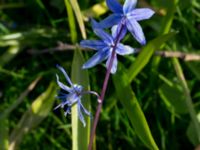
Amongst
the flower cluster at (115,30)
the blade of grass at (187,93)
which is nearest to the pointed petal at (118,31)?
the flower cluster at (115,30)

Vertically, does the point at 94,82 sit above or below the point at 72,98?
below

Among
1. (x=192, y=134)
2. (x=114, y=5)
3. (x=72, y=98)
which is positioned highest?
(x=114, y=5)

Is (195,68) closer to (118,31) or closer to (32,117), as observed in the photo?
(32,117)

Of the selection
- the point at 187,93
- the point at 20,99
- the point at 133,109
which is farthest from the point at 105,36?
the point at 20,99

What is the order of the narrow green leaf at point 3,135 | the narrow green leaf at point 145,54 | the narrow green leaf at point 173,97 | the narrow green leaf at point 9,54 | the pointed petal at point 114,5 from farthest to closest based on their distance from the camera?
the narrow green leaf at point 9,54 < the narrow green leaf at point 173,97 < the narrow green leaf at point 3,135 < the narrow green leaf at point 145,54 < the pointed petal at point 114,5

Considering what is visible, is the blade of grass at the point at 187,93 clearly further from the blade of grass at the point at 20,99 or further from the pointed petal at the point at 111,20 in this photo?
the pointed petal at the point at 111,20

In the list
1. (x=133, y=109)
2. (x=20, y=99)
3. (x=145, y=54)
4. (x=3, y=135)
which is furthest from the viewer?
(x=20, y=99)
